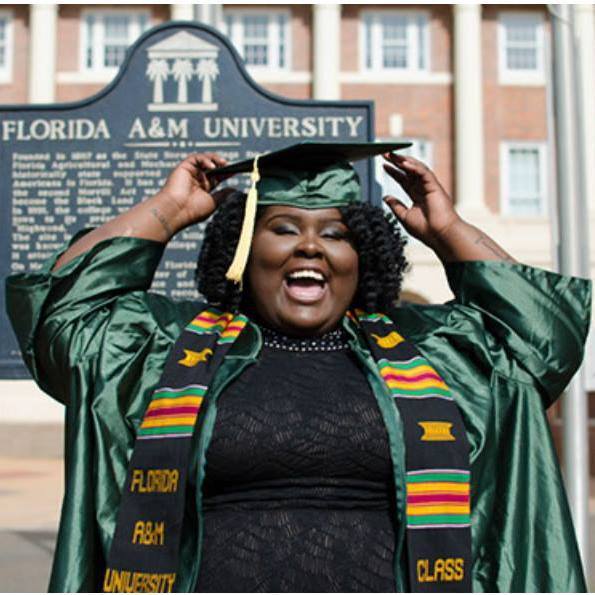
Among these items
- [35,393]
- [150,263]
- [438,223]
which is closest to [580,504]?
[438,223]

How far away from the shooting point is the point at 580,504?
209 inches

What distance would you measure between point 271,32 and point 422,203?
58.8ft

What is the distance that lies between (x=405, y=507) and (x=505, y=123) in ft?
61.0

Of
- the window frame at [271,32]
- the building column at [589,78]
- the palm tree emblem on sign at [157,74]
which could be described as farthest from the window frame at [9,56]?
the palm tree emblem on sign at [157,74]

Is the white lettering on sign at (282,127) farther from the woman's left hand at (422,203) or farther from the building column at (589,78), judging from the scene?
the building column at (589,78)

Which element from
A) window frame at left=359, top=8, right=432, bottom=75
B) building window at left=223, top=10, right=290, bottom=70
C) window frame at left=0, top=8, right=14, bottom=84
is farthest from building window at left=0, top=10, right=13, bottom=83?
window frame at left=359, top=8, right=432, bottom=75

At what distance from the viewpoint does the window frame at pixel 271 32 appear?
19.8 m

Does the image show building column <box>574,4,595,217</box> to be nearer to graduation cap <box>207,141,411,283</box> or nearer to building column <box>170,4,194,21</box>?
building column <box>170,4,194,21</box>

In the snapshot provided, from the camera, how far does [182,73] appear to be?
4.55 m

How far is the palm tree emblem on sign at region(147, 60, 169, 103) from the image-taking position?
4543 millimetres

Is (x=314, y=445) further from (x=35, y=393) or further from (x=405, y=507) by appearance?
(x=35, y=393)

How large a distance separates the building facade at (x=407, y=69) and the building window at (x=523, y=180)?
20 mm

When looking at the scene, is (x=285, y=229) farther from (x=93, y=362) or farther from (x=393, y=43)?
Result: (x=393, y=43)

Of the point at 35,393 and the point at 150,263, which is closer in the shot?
the point at 150,263
